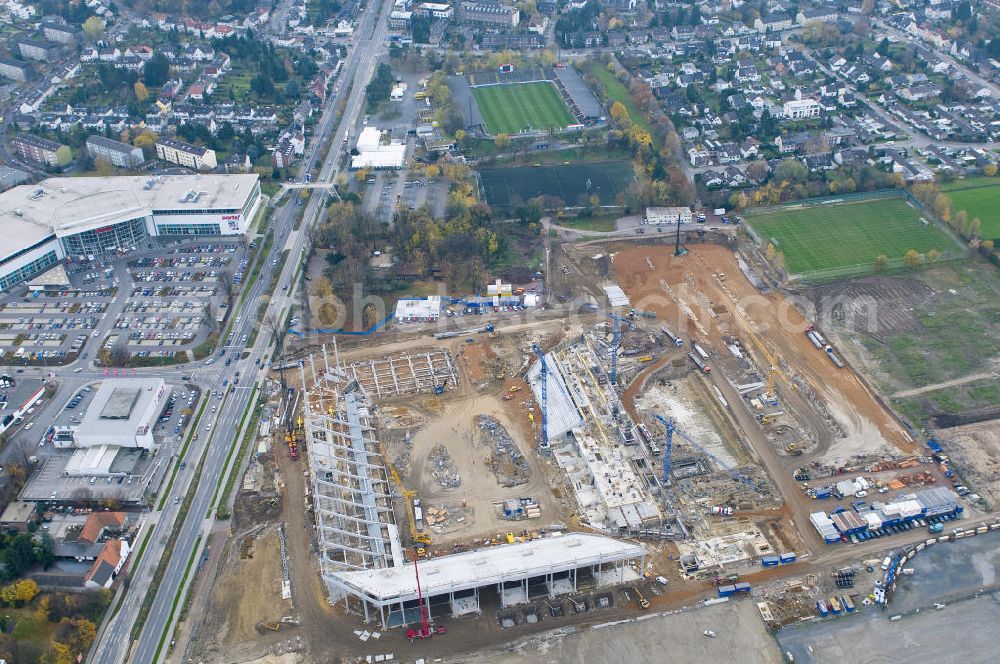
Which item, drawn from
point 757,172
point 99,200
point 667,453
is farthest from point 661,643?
point 99,200

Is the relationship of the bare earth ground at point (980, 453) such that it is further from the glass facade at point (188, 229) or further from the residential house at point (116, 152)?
the residential house at point (116, 152)

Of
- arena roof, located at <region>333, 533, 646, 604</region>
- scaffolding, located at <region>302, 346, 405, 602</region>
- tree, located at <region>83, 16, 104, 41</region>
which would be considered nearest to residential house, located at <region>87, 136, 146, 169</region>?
tree, located at <region>83, 16, 104, 41</region>

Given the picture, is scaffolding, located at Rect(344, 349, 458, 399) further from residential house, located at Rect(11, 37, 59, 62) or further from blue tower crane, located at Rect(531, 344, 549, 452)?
residential house, located at Rect(11, 37, 59, 62)

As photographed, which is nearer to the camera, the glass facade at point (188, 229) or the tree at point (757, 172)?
the glass facade at point (188, 229)

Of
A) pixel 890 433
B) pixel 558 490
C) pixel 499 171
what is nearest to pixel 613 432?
Answer: pixel 558 490

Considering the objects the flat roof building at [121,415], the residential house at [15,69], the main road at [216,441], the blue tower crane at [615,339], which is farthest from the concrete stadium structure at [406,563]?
the residential house at [15,69]

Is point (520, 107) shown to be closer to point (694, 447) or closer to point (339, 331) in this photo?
point (339, 331)

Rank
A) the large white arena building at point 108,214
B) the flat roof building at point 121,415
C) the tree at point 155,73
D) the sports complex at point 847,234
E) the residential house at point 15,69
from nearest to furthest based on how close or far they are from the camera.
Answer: the flat roof building at point 121,415, the large white arena building at point 108,214, the sports complex at point 847,234, the tree at point 155,73, the residential house at point 15,69
